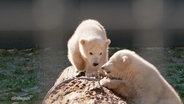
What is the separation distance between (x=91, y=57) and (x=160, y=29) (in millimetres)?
2618

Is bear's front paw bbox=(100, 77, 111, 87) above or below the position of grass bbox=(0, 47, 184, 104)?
above

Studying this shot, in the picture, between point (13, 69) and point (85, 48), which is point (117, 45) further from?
point (85, 48)

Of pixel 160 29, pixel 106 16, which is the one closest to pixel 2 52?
pixel 106 16

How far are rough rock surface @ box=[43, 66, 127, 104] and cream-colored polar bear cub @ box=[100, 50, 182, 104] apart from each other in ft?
0.36

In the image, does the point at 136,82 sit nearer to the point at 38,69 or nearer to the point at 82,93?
the point at 82,93

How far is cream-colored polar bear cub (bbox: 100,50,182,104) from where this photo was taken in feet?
12.2

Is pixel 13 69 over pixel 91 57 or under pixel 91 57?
under

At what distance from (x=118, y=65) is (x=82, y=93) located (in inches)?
23.9

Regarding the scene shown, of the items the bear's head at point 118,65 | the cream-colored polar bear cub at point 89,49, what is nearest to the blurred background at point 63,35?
the cream-colored polar bear cub at point 89,49

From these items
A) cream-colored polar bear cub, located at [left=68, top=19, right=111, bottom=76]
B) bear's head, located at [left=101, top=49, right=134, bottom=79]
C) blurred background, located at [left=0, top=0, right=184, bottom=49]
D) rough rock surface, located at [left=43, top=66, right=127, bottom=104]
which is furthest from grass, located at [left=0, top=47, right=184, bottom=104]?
rough rock surface, located at [left=43, top=66, right=127, bottom=104]

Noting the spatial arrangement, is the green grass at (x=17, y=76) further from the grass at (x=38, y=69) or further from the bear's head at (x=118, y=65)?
the bear's head at (x=118, y=65)

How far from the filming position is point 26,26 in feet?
23.3

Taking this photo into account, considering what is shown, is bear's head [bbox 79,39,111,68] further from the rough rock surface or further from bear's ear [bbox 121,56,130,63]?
the rough rock surface

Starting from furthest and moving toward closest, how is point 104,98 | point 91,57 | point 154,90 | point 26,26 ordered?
point 26,26
point 91,57
point 154,90
point 104,98
